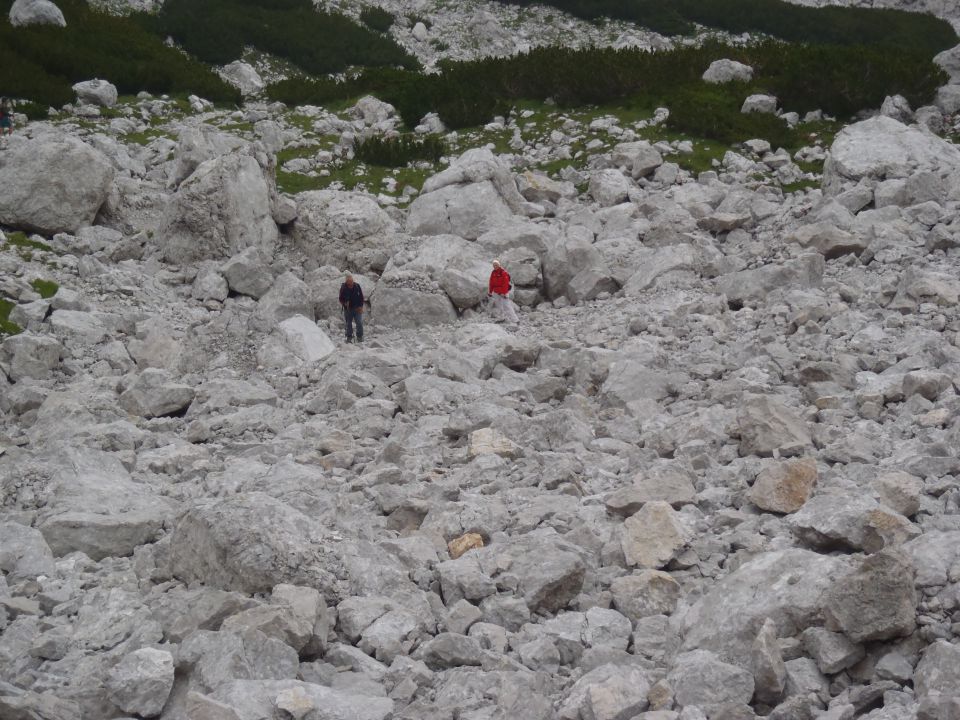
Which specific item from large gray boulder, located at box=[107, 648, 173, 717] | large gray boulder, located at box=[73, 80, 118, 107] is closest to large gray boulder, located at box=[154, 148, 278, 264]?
large gray boulder, located at box=[73, 80, 118, 107]

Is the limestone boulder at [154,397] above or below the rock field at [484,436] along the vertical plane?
below

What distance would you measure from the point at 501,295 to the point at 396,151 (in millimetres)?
9379

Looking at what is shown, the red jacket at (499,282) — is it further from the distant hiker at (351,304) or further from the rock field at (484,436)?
the distant hiker at (351,304)

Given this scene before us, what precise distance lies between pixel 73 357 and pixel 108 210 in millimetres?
5814

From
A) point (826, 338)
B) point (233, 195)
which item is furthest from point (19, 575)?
point (233, 195)

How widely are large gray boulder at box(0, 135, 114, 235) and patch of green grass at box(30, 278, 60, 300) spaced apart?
231cm

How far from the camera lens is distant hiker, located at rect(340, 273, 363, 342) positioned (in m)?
16.0

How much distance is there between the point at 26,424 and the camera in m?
12.9

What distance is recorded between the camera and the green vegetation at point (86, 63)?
82.3 feet

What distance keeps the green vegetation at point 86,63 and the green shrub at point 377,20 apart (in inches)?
737

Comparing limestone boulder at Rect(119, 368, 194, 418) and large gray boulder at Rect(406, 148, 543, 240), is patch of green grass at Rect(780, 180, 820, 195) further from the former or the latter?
limestone boulder at Rect(119, 368, 194, 418)

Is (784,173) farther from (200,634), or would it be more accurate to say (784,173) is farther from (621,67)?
(200,634)

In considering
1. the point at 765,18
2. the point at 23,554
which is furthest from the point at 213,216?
the point at 765,18

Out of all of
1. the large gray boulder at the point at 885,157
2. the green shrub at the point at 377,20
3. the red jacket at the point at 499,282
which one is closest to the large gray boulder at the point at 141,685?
the red jacket at the point at 499,282
